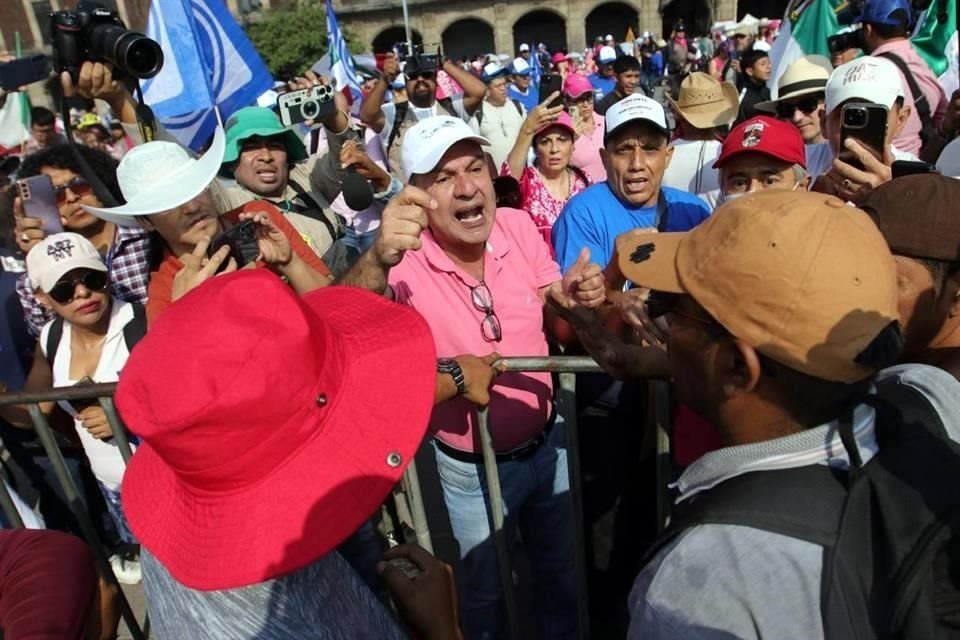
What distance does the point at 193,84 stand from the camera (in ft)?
15.2

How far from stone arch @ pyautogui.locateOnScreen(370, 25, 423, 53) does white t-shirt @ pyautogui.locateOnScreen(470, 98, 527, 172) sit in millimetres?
40707

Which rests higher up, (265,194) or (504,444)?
(265,194)

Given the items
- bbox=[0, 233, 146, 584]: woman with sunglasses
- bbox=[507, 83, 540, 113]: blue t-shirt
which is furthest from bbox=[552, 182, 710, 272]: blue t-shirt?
bbox=[507, 83, 540, 113]: blue t-shirt

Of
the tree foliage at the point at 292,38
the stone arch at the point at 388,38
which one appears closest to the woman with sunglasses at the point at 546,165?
the tree foliage at the point at 292,38

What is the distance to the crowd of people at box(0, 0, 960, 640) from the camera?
1.02 m

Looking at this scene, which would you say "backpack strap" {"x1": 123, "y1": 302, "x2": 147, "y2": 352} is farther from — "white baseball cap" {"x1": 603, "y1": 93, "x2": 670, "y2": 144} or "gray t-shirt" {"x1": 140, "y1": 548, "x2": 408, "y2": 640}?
"white baseball cap" {"x1": 603, "y1": 93, "x2": 670, "y2": 144}

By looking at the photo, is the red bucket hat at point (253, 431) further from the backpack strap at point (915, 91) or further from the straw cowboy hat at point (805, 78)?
the backpack strap at point (915, 91)

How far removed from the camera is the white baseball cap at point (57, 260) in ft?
8.59

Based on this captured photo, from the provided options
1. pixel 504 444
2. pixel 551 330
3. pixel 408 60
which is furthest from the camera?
pixel 408 60

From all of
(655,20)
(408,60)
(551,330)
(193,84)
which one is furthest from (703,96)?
(655,20)

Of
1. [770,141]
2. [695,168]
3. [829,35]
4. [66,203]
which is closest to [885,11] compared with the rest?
[695,168]

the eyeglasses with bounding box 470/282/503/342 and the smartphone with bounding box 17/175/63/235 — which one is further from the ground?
the smartphone with bounding box 17/175/63/235

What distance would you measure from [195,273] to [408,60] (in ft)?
14.7

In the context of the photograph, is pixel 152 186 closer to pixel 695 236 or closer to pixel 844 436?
pixel 695 236
